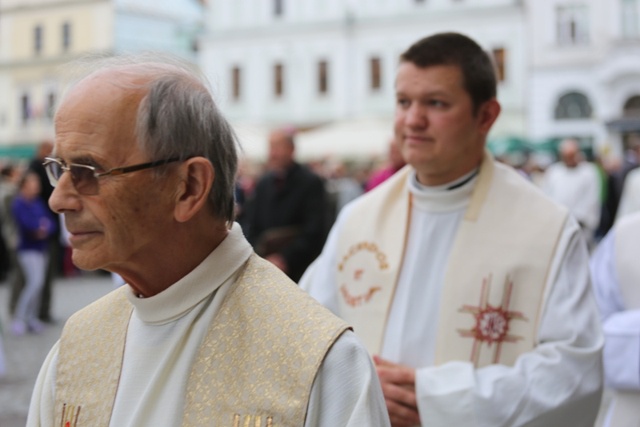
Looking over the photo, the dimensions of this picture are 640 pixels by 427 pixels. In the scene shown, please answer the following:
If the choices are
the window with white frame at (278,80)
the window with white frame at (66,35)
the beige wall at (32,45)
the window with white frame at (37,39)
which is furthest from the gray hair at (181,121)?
the window with white frame at (37,39)

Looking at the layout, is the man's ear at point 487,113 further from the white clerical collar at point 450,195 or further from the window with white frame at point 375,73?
the window with white frame at point 375,73

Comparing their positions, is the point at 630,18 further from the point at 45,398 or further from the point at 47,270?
the point at 45,398

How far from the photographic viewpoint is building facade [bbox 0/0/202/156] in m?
36.5

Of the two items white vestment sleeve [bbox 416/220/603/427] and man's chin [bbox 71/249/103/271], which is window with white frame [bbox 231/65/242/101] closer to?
white vestment sleeve [bbox 416/220/603/427]

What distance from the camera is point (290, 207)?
635 centimetres

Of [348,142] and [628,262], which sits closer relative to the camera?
[628,262]

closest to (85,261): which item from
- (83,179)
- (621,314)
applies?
(83,179)

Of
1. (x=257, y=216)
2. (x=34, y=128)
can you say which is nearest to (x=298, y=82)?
(x=34, y=128)

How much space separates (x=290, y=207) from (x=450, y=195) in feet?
10.7

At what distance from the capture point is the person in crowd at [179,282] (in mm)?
1696

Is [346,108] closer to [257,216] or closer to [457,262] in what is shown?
[257,216]

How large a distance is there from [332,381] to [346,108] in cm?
3751

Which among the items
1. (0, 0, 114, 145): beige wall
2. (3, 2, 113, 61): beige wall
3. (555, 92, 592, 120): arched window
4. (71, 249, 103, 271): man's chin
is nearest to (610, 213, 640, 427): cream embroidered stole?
(71, 249, 103, 271): man's chin

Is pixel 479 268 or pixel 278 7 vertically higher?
pixel 278 7
